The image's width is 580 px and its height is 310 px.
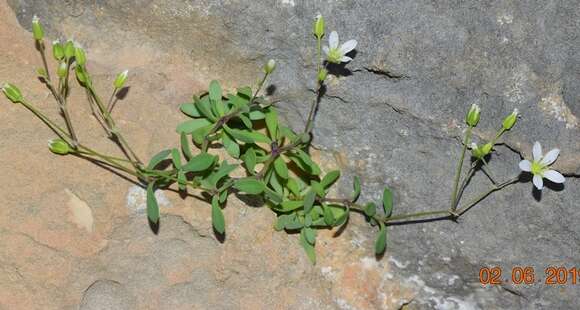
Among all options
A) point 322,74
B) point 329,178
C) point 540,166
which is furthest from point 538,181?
point 322,74

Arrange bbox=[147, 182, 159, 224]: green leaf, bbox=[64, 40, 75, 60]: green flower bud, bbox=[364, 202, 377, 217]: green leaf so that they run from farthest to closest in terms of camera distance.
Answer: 1. bbox=[364, 202, 377, 217]: green leaf
2. bbox=[64, 40, 75, 60]: green flower bud
3. bbox=[147, 182, 159, 224]: green leaf

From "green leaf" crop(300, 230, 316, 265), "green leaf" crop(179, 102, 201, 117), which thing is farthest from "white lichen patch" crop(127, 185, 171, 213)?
"green leaf" crop(300, 230, 316, 265)

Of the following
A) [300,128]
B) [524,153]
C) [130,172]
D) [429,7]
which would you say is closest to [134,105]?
[130,172]

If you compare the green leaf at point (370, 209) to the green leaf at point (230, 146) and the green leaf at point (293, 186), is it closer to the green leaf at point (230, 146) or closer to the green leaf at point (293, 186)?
the green leaf at point (293, 186)

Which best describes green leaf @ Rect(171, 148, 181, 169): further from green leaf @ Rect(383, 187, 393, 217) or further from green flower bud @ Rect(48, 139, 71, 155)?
green leaf @ Rect(383, 187, 393, 217)

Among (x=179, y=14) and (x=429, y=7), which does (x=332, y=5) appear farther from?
(x=179, y=14)
